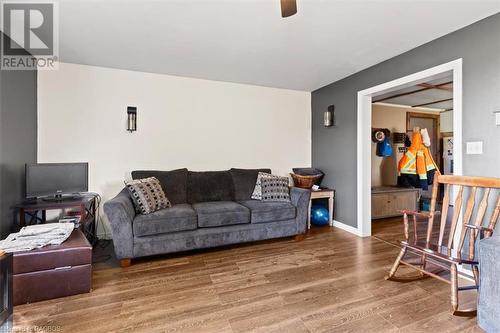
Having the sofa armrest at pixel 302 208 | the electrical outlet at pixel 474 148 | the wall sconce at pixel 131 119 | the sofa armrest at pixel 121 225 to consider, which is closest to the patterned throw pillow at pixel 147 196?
the sofa armrest at pixel 121 225

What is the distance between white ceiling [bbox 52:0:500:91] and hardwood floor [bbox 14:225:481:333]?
239 cm

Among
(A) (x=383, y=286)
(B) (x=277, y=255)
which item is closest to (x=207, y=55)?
(B) (x=277, y=255)

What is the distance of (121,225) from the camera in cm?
242

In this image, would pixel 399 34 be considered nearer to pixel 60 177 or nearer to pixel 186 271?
pixel 186 271

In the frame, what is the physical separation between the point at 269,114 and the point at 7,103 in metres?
3.35

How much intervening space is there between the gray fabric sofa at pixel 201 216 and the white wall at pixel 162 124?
413 mm

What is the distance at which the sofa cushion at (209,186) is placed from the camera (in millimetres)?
3406

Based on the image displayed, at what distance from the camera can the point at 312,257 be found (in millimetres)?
2723

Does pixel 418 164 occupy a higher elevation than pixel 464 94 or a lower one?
lower

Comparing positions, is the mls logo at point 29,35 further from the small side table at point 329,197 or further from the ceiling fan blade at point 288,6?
the small side table at point 329,197

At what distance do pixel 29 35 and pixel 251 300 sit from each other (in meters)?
3.37

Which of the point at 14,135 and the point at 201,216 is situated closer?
the point at 14,135

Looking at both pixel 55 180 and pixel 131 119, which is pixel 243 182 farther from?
pixel 55 180

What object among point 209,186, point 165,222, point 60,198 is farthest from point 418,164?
point 60,198
